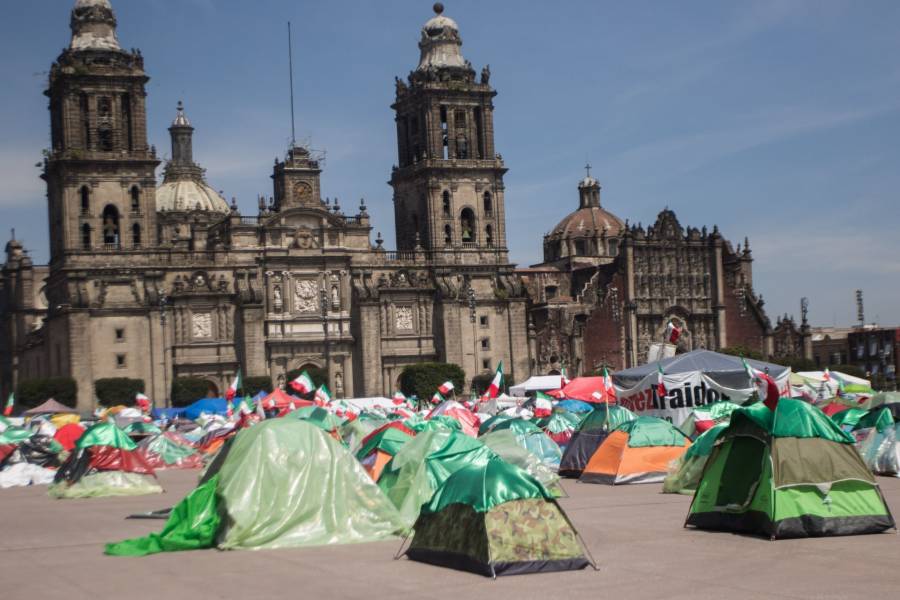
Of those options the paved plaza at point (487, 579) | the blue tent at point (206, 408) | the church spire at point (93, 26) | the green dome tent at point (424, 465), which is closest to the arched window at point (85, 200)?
the church spire at point (93, 26)

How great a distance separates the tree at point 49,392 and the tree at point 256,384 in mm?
9023

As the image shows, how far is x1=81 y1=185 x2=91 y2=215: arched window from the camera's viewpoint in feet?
243

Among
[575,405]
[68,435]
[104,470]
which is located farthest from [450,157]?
[104,470]

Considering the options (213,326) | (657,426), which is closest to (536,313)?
(213,326)

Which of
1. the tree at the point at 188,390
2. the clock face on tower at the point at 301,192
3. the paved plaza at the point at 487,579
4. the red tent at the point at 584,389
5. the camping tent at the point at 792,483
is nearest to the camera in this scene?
the paved plaza at the point at 487,579

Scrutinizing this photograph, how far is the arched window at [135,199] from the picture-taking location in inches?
2950

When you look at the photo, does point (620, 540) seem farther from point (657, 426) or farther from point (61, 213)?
point (61, 213)

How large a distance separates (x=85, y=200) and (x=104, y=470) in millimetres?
46217

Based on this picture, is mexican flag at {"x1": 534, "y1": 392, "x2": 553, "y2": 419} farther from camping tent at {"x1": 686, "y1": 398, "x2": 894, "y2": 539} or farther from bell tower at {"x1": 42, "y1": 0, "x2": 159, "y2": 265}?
bell tower at {"x1": 42, "y1": 0, "x2": 159, "y2": 265}

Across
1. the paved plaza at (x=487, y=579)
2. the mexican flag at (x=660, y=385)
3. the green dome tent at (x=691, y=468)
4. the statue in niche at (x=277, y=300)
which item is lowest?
the paved plaza at (x=487, y=579)

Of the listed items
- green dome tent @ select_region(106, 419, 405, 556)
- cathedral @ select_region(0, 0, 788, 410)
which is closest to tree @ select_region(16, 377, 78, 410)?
cathedral @ select_region(0, 0, 788, 410)

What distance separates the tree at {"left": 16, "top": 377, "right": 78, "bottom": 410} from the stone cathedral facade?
107 centimetres

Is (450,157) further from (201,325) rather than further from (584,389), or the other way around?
(584,389)

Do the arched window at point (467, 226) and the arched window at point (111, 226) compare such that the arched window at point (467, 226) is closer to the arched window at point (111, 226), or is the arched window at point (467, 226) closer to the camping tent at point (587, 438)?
the arched window at point (111, 226)
